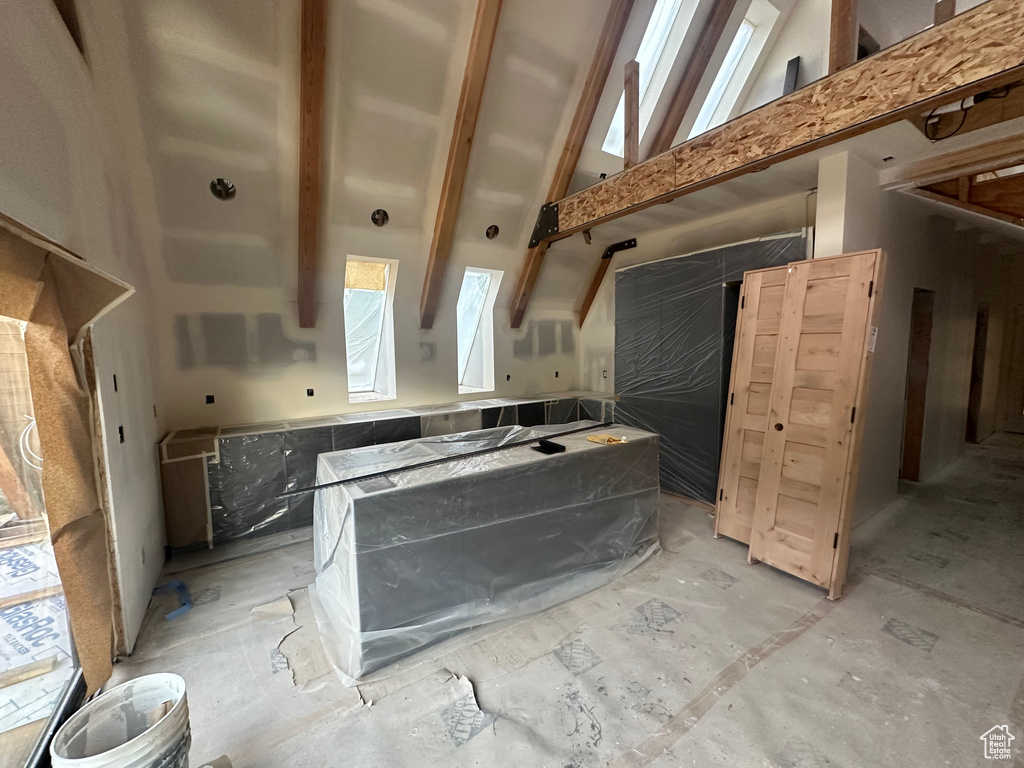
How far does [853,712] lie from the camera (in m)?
1.72

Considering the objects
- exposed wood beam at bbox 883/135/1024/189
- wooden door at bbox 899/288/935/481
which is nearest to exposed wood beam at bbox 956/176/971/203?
exposed wood beam at bbox 883/135/1024/189

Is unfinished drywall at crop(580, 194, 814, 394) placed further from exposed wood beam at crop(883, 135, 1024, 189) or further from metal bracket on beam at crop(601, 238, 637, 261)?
exposed wood beam at crop(883, 135, 1024, 189)

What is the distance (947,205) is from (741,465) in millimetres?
3062

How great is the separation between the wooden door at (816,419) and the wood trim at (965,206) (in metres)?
1.57

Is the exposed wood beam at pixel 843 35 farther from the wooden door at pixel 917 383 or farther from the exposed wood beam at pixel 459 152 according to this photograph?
the wooden door at pixel 917 383

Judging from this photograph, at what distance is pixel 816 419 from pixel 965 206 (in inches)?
107

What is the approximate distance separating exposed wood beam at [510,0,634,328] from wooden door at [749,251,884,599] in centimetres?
220

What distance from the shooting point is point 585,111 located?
356 centimetres

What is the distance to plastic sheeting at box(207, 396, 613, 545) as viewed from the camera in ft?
10.6

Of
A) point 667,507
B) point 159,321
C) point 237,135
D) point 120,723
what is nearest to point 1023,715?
point 667,507

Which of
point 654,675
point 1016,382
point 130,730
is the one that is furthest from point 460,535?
point 1016,382

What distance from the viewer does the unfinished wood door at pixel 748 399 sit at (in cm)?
296

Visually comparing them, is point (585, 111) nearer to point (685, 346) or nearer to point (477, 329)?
point (685, 346)

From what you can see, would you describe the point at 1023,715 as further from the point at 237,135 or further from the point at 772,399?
the point at 237,135
